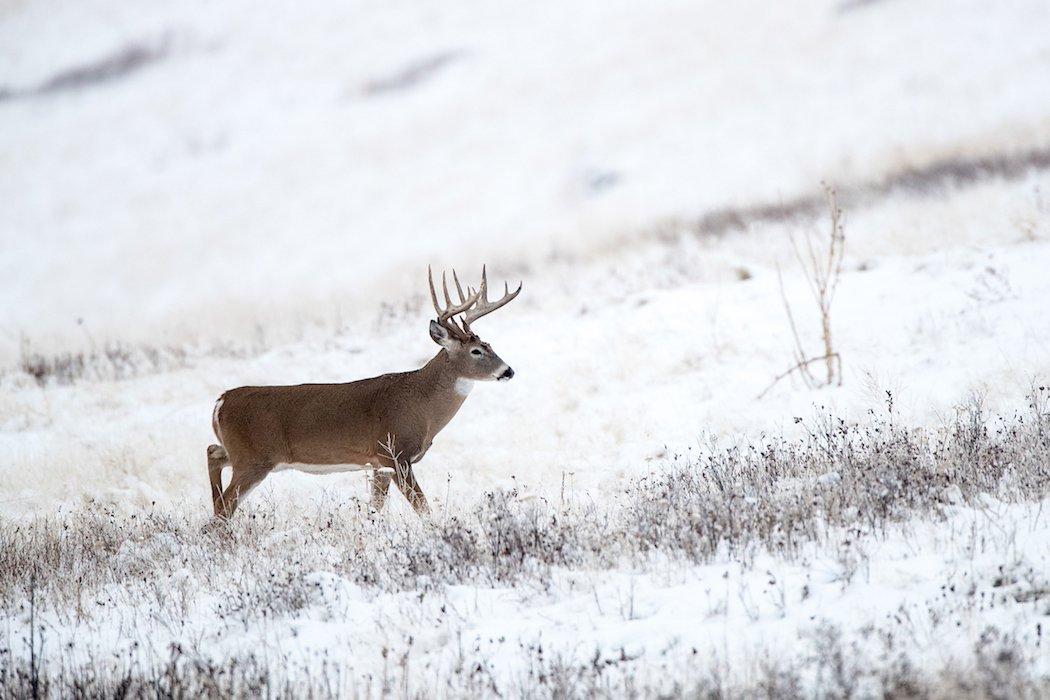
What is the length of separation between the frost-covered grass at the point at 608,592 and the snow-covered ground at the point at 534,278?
4 centimetres

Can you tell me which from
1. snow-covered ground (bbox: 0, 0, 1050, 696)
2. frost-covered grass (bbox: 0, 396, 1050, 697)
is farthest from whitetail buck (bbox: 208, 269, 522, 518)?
frost-covered grass (bbox: 0, 396, 1050, 697)

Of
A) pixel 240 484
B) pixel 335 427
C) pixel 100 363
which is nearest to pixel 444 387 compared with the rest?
pixel 335 427

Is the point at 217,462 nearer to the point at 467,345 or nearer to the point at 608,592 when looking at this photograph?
the point at 467,345

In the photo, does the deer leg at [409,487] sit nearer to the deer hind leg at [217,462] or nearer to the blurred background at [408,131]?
the deer hind leg at [217,462]

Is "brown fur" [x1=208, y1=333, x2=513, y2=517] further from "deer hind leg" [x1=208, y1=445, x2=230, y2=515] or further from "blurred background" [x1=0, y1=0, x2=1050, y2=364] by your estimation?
"blurred background" [x1=0, y1=0, x2=1050, y2=364]

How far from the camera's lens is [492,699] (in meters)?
4.40

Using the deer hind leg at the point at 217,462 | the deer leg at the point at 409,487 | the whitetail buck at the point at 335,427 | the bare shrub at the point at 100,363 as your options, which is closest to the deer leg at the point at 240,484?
the whitetail buck at the point at 335,427

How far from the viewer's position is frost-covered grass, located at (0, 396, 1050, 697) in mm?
4414

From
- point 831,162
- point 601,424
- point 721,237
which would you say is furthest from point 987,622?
point 831,162

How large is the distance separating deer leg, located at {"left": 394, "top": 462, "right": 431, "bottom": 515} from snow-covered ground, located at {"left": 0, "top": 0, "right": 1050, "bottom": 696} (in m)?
0.18

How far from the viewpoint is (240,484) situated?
8.44m

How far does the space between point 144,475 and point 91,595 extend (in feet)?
15.3

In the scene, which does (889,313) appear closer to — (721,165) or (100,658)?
(100,658)

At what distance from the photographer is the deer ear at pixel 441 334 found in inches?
349
